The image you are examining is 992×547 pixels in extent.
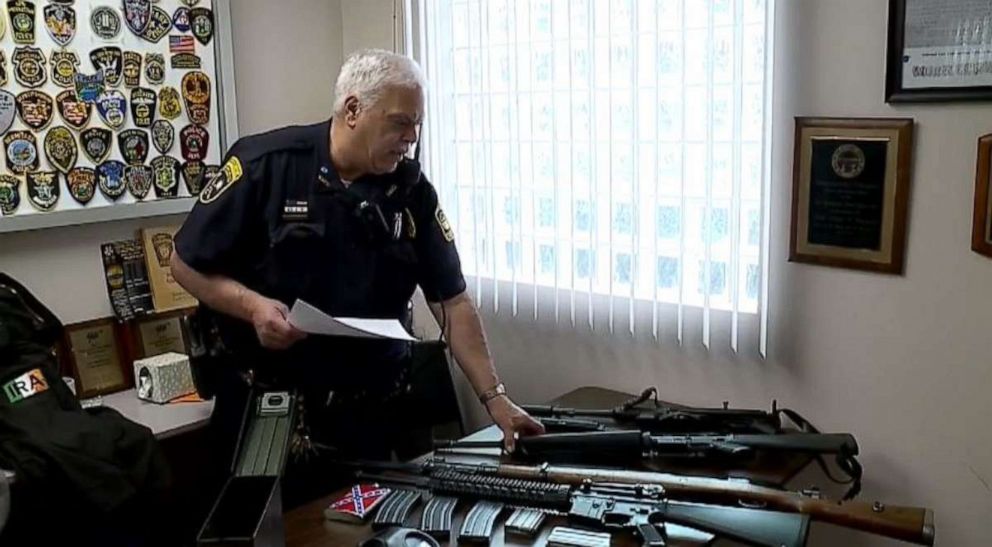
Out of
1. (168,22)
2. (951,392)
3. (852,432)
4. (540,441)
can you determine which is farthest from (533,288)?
(168,22)

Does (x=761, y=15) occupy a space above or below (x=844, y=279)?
above

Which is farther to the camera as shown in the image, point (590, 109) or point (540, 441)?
point (590, 109)

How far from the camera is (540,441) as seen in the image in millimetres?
1879

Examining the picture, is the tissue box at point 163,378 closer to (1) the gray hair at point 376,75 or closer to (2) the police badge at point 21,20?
(2) the police badge at point 21,20

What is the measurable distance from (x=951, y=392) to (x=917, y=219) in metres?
0.35

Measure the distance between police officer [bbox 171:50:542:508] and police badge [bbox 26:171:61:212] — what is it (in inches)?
28.9

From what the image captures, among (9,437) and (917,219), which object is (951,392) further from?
(9,437)

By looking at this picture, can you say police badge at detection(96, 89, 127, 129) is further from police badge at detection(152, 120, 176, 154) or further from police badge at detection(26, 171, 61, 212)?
police badge at detection(26, 171, 61, 212)

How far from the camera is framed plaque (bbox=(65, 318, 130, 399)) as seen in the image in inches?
98.6

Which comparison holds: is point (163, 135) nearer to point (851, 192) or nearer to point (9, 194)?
point (9, 194)

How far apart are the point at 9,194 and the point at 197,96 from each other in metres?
0.61

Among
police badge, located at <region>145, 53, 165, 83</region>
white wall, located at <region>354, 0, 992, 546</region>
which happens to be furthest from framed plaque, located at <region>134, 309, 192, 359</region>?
white wall, located at <region>354, 0, 992, 546</region>

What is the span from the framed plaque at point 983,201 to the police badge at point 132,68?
2095 mm

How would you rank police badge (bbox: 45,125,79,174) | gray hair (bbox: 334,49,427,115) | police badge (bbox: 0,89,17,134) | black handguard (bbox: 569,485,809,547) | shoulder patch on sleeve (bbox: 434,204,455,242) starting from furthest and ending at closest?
police badge (bbox: 45,125,79,174) < police badge (bbox: 0,89,17,134) < shoulder patch on sleeve (bbox: 434,204,455,242) < gray hair (bbox: 334,49,427,115) < black handguard (bbox: 569,485,809,547)
